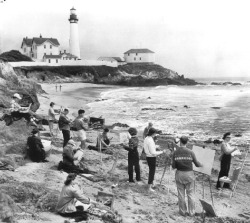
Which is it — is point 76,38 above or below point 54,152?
above

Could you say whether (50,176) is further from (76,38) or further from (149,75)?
(149,75)

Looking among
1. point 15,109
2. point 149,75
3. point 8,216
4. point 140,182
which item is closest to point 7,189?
point 8,216

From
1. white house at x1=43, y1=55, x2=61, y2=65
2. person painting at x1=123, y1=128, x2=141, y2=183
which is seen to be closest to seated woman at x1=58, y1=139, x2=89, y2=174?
person painting at x1=123, y1=128, x2=141, y2=183

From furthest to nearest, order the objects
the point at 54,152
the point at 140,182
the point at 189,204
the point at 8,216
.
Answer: the point at 54,152, the point at 140,182, the point at 189,204, the point at 8,216

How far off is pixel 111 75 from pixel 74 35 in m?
17.8

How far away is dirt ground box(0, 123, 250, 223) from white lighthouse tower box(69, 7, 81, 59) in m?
102

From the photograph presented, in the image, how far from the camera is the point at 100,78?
333ft

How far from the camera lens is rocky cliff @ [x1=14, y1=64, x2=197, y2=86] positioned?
284 ft

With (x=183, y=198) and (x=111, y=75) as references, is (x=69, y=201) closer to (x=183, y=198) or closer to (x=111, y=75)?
(x=183, y=198)

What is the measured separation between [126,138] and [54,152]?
3020mm

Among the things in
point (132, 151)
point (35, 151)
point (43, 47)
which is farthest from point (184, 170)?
point (43, 47)

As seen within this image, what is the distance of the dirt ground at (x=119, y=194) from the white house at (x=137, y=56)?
12781 centimetres

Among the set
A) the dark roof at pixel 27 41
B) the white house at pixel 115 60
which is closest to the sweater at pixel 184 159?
the dark roof at pixel 27 41

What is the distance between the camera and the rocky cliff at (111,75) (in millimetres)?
86438
